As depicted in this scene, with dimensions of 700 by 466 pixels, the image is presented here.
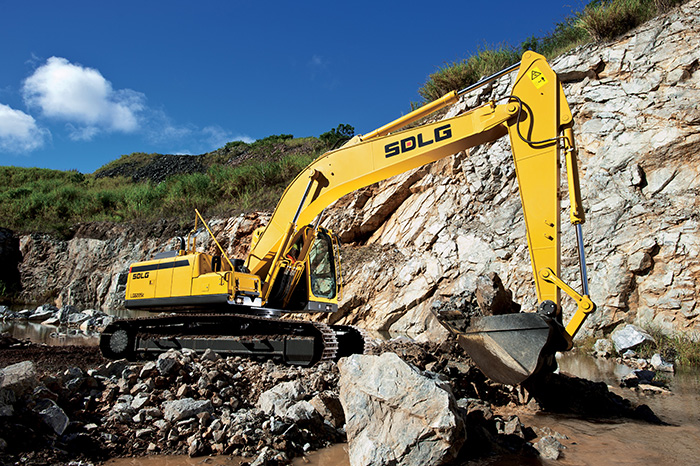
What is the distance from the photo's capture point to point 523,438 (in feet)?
13.6

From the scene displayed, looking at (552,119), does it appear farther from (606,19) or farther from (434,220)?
(606,19)

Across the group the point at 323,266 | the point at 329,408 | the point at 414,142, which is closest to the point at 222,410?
the point at 329,408

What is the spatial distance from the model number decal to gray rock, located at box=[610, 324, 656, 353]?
612 centimetres

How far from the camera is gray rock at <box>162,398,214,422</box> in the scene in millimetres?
4133

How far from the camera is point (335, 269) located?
27.8 ft

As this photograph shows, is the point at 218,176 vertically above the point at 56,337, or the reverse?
the point at 218,176

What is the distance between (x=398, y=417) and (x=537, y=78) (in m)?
4.32

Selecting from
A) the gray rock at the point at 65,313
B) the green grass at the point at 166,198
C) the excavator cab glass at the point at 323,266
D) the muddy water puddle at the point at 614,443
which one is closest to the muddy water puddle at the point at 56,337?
the gray rock at the point at 65,313

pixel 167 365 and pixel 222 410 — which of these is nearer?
pixel 222 410

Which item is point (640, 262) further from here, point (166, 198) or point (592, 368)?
point (166, 198)

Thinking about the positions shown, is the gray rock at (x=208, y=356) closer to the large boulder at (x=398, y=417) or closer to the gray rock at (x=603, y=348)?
the large boulder at (x=398, y=417)

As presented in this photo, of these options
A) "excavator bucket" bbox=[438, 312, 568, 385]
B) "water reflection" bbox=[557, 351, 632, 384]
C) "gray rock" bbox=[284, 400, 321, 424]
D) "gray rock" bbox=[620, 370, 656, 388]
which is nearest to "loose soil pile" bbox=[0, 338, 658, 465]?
"gray rock" bbox=[284, 400, 321, 424]

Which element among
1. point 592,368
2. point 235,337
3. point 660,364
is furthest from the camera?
point 592,368

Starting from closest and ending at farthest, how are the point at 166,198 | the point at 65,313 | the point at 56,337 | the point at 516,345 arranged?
1. the point at 516,345
2. the point at 56,337
3. the point at 65,313
4. the point at 166,198
